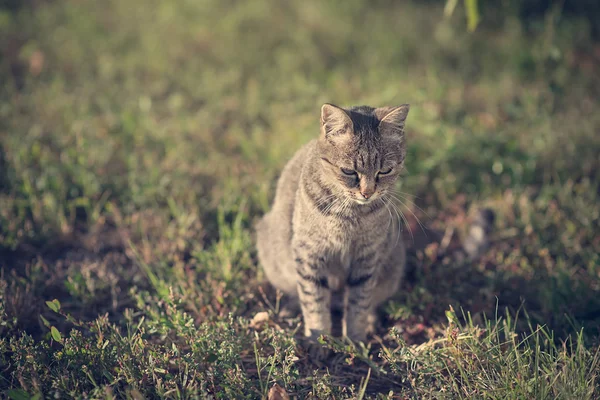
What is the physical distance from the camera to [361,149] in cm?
273

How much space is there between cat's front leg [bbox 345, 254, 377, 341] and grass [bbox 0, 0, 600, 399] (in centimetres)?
12

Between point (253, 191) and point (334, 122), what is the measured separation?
4.71ft

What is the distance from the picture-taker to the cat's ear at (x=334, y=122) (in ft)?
8.81

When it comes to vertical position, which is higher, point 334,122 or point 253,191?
point 334,122

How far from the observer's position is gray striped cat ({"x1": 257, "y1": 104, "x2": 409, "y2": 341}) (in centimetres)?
274

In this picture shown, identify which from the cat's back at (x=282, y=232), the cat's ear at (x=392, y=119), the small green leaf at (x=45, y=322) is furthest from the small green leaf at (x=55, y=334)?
the cat's ear at (x=392, y=119)

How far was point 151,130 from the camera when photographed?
4.74 m

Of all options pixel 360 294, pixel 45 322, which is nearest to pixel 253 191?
pixel 360 294

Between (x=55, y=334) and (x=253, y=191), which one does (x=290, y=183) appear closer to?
(x=253, y=191)

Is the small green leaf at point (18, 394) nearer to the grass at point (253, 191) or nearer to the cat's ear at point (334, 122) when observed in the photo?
the grass at point (253, 191)

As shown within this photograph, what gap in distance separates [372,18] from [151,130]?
3.36 meters

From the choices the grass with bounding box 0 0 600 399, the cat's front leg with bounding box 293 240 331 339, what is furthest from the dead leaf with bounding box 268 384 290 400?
the cat's front leg with bounding box 293 240 331 339

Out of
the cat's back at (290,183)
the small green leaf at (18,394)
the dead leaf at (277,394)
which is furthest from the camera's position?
the cat's back at (290,183)

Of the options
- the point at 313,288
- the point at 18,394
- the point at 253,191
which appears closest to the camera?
the point at 18,394
